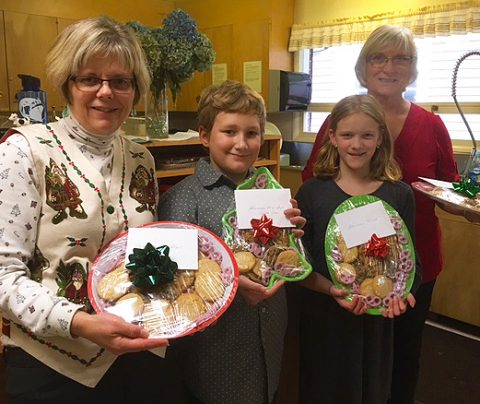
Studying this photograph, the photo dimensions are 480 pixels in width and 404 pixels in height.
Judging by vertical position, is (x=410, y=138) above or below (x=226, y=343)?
above

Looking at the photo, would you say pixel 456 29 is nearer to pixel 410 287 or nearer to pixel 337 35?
pixel 337 35

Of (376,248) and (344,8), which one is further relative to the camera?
(344,8)

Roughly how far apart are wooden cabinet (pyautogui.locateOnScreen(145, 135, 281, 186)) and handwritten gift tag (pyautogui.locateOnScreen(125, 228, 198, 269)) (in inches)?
48.0

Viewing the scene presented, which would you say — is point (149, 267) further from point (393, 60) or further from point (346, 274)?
point (393, 60)

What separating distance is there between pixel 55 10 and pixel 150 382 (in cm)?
312

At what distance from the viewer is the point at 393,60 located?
153cm

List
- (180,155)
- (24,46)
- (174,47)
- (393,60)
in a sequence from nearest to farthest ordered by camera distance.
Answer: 1. (393,60)
2. (174,47)
3. (180,155)
4. (24,46)

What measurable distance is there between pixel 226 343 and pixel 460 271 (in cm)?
218

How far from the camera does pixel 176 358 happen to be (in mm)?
1212

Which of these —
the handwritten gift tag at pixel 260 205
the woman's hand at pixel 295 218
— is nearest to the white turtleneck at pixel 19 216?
the handwritten gift tag at pixel 260 205

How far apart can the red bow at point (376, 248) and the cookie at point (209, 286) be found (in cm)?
47

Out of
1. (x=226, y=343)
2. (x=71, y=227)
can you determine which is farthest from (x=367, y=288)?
(x=71, y=227)

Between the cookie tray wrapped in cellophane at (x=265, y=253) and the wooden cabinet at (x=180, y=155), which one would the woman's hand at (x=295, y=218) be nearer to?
the cookie tray wrapped in cellophane at (x=265, y=253)

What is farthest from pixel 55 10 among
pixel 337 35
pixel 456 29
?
pixel 456 29
